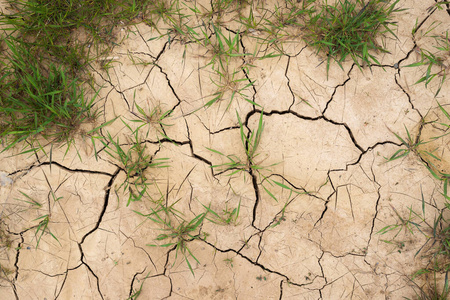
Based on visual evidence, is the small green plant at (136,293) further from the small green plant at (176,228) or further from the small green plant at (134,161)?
the small green plant at (134,161)

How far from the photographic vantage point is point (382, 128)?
249 centimetres

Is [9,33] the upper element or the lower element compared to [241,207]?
upper

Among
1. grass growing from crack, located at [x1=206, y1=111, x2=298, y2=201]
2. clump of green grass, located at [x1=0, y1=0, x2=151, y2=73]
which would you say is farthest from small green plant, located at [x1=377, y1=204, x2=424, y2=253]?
clump of green grass, located at [x1=0, y1=0, x2=151, y2=73]

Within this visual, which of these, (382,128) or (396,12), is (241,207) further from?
(396,12)

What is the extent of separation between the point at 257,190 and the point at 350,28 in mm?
1345

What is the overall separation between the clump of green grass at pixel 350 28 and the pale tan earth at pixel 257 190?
9 cm

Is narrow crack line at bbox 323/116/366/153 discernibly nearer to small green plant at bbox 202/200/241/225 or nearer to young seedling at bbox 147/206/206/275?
small green plant at bbox 202/200/241/225

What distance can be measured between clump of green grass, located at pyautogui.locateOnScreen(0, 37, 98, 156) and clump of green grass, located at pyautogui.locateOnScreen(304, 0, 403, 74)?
1.70m

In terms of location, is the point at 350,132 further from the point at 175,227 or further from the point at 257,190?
the point at 175,227

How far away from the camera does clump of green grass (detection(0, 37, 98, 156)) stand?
7.93 ft

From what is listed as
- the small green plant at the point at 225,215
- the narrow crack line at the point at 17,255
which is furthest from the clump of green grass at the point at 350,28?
the narrow crack line at the point at 17,255

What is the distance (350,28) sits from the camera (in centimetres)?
246

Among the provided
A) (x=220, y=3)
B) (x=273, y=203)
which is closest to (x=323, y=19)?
(x=220, y=3)

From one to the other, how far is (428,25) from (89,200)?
280cm
